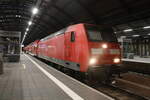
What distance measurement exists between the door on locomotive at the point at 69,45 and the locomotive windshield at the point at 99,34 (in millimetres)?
992

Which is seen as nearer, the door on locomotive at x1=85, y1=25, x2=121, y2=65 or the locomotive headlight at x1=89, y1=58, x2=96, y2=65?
the locomotive headlight at x1=89, y1=58, x2=96, y2=65

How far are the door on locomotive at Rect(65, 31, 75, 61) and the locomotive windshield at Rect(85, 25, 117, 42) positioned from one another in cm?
99

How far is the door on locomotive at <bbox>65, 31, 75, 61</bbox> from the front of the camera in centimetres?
907

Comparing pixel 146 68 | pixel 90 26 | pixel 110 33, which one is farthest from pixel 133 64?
pixel 90 26

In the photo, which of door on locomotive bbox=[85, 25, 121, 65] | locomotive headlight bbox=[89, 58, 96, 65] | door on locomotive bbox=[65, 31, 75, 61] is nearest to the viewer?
locomotive headlight bbox=[89, 58, 96, 65]

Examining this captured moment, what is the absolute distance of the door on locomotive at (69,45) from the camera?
9.07m

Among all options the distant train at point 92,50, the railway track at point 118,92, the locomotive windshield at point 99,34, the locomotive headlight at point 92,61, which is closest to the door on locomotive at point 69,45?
the distant train at point 92,50

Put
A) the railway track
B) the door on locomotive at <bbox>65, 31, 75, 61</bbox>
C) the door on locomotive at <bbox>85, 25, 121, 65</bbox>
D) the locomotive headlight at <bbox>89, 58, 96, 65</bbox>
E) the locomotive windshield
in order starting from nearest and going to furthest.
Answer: the railway track
the locomotive headlight at <bbox>89, 58, 96, 65</bbox>
the door on locomotive at <bbox>85, 25, 121, 65</bbox>
the locomotive windshield
the door on locomotive at <bbox>65, 31, 75, 61</bbox>

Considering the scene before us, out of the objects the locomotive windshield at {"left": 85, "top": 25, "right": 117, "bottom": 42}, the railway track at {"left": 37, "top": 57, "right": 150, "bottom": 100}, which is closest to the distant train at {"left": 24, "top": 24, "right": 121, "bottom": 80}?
the locomotive windshield at {"left": 85, "top": 25, "right": 117, "bottom": 42}

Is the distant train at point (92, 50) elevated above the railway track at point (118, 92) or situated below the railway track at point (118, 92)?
above

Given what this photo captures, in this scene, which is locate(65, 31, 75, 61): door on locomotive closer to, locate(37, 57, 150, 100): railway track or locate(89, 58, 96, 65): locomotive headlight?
locate(89, 58, 96, 65): locomotive headlight

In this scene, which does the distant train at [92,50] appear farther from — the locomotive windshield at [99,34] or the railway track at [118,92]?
the railway track at [118,92]

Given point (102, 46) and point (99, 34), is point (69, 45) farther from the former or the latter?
point (102, 46)

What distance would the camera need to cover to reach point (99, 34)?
874 cm
